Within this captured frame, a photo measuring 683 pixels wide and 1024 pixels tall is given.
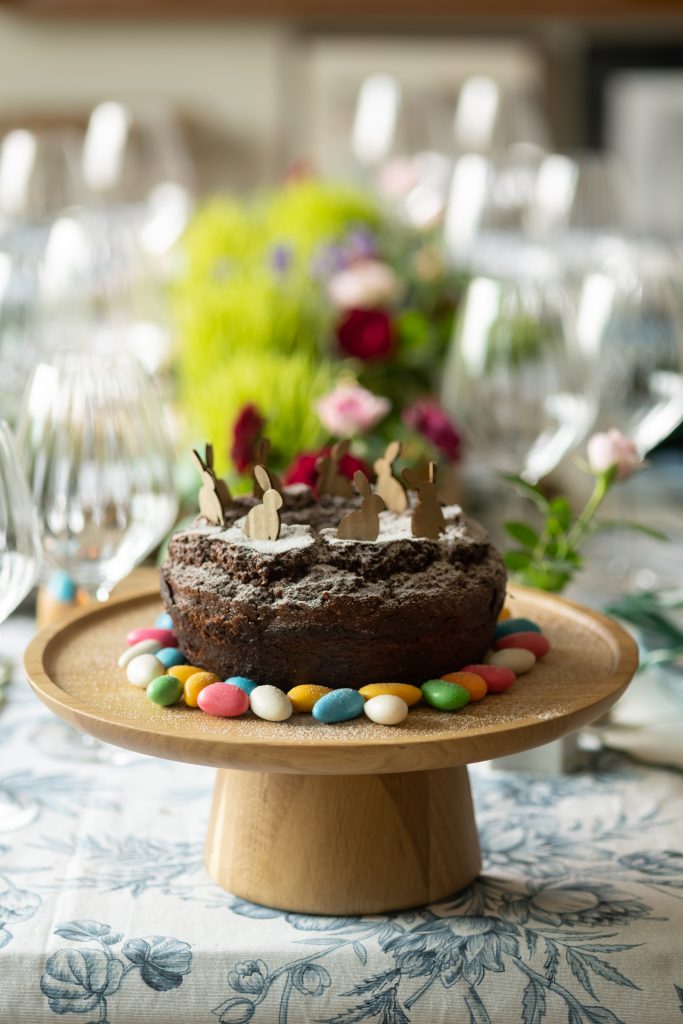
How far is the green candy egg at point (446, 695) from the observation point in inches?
21.8

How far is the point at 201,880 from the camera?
619mm

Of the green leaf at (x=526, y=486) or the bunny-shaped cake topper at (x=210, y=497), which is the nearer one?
the bunny-shaped cake topper at (x=210, y=497)

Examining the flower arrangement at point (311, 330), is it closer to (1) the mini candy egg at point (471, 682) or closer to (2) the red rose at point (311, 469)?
(2) the red rose at point (311, 469)

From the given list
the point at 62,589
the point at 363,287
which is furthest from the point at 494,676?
the point at 363,287

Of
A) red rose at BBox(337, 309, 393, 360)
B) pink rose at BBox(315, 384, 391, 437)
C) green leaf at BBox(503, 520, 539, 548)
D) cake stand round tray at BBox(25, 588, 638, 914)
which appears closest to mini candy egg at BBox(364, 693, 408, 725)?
cake stand round tray at BBox(25, 588, 638, 914)

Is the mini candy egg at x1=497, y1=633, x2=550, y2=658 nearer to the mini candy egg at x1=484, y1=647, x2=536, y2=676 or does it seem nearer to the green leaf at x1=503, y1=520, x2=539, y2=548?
the mini candy egg at x1=484, y1=647, x2=536, y2=676

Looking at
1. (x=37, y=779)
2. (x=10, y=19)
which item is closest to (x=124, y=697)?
(x=37, y=779)

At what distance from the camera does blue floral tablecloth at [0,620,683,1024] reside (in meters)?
0.54

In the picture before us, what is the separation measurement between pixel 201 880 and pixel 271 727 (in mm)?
126

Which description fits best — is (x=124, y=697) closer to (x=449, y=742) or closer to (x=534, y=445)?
(x=449, y=742)

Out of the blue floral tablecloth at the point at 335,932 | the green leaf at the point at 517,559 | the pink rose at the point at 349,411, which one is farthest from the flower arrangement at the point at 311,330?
the blue floral tablecloth at the point at 335,932

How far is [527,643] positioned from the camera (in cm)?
62

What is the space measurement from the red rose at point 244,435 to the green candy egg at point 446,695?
346 mm

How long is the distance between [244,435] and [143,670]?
32 centimetres
